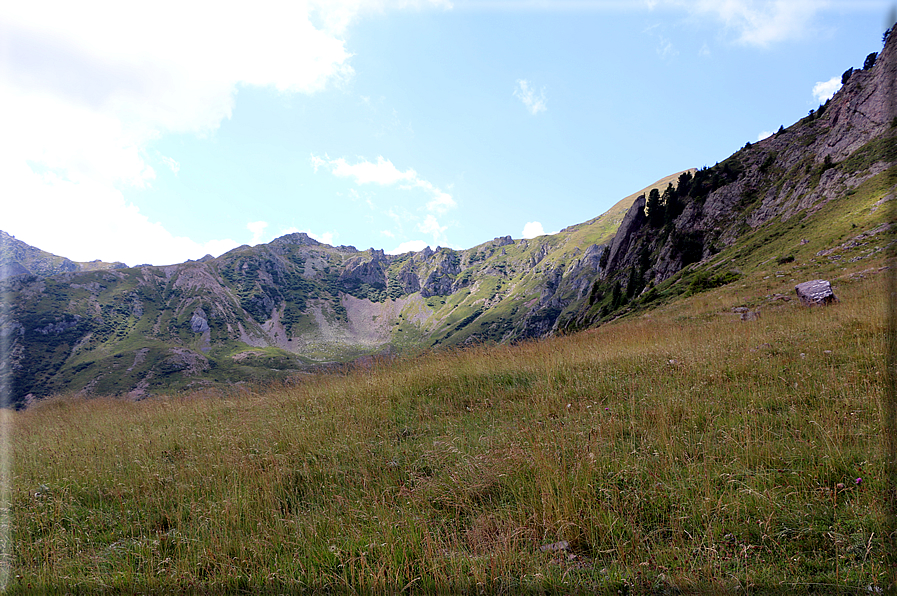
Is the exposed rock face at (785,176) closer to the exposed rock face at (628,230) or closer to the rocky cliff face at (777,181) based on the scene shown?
the rocky cliff face at (777,181)

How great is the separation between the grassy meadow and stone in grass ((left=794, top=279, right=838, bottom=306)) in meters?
8.46

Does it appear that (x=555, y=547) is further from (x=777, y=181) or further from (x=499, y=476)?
(x=777, y=181)

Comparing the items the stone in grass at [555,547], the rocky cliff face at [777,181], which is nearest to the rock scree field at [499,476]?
the stone in grass at [555,547]

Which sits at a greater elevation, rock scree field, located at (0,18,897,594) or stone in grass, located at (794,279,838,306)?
stone in grass, located at (794,279,838,306)

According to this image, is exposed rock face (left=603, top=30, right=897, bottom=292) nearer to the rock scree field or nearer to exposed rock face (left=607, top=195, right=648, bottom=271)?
exposed rock face (left=607, top=195, right=648, bottom=271)

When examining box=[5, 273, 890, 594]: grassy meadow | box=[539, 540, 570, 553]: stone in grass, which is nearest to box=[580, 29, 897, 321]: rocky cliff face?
box=[5, 273, 890, 594]: grassy meadow

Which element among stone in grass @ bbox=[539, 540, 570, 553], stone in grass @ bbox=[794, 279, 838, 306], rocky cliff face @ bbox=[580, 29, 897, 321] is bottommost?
stone in grass @ bbox=[539, 540, 570, 553]

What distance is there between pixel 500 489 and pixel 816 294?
19723mm

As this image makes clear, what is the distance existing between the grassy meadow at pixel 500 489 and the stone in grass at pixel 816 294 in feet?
27.8

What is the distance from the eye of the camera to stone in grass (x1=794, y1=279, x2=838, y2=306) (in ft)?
50.4

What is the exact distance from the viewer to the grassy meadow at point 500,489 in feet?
10.3

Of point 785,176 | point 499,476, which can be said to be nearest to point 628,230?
point 785,176

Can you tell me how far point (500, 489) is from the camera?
14.3 ft

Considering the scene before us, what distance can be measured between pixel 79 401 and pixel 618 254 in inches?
4173
